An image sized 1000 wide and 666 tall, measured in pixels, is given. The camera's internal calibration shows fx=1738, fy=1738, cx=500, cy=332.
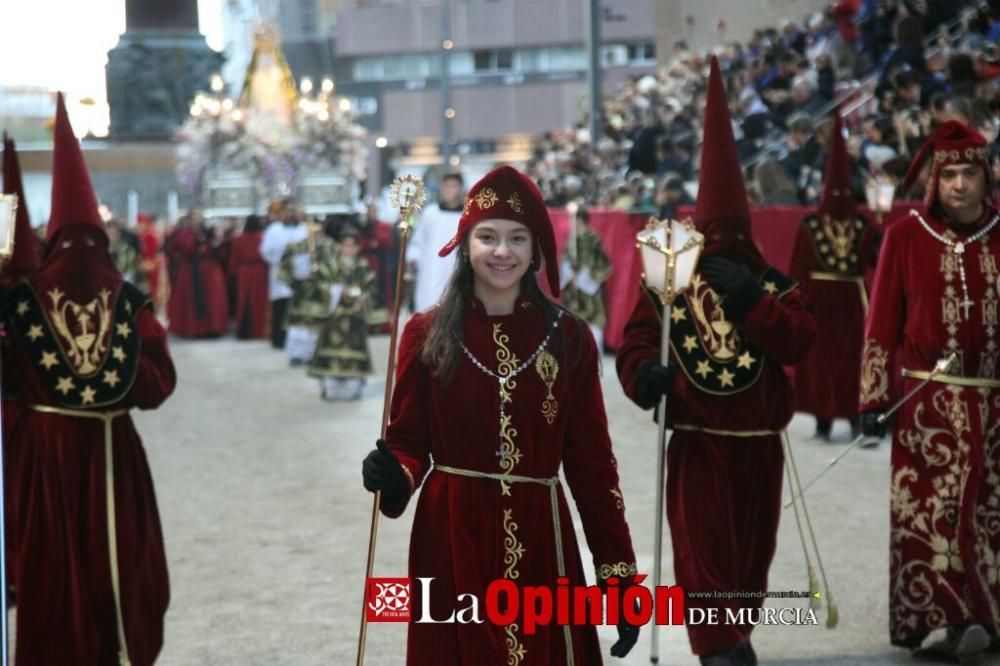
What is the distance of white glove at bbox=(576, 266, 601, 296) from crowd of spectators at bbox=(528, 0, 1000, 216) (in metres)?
0.98

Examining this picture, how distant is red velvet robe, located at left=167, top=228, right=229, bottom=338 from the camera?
83.5 feet

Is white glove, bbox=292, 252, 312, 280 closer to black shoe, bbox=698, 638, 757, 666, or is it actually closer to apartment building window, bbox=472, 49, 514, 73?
→ black shoe, bbox=698, 638, 757, 666

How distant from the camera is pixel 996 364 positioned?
6.52 metres

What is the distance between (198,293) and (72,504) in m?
19.6

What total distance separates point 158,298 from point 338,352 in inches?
635

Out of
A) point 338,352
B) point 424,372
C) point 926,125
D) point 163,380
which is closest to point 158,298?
point 338,352

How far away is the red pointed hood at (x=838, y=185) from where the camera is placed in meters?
11.5

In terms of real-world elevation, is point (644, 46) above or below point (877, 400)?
above

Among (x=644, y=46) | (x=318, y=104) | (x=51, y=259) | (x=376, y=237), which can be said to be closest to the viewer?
(x=51, y=259)

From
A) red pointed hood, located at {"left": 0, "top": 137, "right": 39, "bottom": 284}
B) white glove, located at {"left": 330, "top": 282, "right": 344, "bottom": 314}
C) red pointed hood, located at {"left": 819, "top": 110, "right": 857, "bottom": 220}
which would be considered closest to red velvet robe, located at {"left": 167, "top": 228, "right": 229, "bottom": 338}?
white glove, located at {"left": 330, "top": 282, "right": 344, "bottom": 314}

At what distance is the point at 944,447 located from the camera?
654cm

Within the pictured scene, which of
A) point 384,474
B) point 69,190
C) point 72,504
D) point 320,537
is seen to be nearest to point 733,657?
point 72,504

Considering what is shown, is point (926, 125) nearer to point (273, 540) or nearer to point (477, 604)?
point (273, 540)

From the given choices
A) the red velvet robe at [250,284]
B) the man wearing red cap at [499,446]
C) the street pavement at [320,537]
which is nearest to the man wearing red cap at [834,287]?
the street pavement at [320,537]
